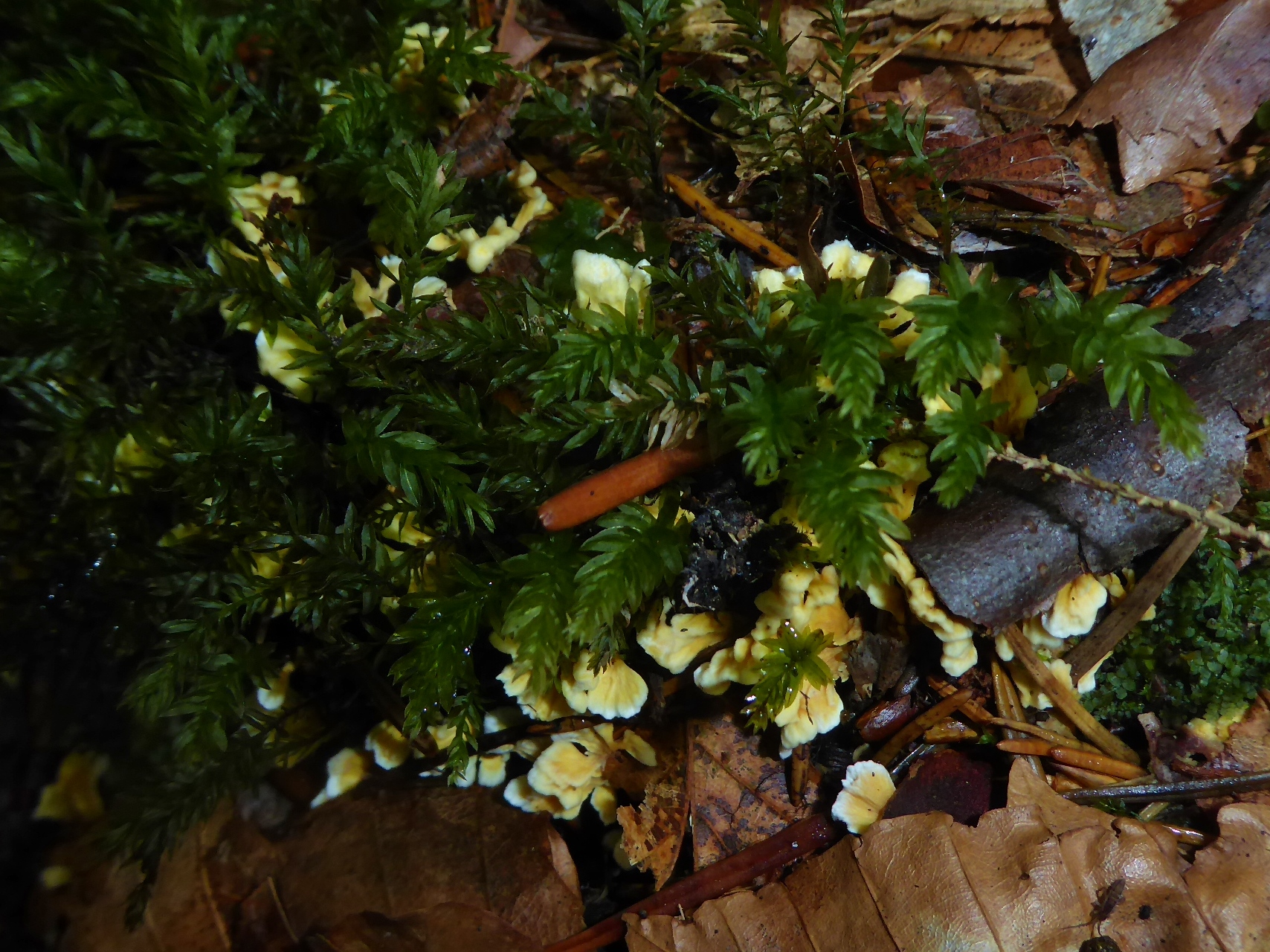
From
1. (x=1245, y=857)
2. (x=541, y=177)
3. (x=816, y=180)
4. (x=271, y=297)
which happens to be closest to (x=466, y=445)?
(x=271, y=297)

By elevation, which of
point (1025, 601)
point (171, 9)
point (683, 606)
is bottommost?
point (683, 606)

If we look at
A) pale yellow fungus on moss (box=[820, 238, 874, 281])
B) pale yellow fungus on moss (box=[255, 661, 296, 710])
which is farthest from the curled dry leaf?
pale yellow fungus on moss (box=[255, 661, 296, 710])

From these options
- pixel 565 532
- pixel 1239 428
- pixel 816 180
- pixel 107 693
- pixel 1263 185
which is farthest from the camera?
pixel 107 693

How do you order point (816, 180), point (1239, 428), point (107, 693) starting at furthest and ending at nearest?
1. point (107, 693)
2. point (816, 180)
3. point (1239, 428)

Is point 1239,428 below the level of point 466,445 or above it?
above

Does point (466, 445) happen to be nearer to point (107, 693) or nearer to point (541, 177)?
point (541, 177)

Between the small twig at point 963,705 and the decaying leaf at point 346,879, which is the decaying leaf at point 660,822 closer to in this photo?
the decaying leaf at point 346,879

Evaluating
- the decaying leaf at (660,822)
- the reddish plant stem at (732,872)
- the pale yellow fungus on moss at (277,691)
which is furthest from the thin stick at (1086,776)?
the pale yellow fungus on moss at (277,691)

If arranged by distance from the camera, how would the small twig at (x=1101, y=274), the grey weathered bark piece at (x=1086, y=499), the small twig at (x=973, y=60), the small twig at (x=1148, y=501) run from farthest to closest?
1. the small twig at (x=973, y=60)
2. the small twig at (x=1101, y=274)
3. the grey weathered bark piece at (x=1086, y=499)
4. the small twig at (x=1148, y=501)
